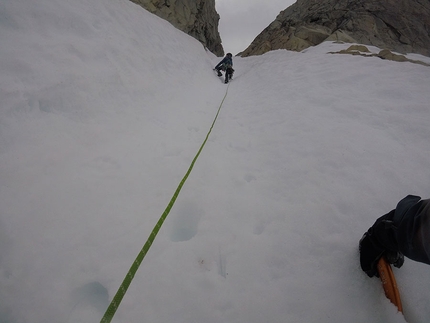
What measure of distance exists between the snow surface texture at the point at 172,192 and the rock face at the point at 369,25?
44.6 feet

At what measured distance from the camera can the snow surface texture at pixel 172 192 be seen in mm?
1334

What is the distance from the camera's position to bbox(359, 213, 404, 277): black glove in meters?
1.27

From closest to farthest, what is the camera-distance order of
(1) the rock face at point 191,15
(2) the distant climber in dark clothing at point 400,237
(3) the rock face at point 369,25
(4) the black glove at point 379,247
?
(2) the distant climber in dark clothing at point 400,237 < (4) the black glove at point 379,247 < (1) the rock face at point 191,15 < (3) the rock face at point 369,25

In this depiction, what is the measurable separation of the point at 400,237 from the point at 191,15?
20.9m

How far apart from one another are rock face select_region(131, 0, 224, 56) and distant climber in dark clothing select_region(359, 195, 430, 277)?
1378 cm

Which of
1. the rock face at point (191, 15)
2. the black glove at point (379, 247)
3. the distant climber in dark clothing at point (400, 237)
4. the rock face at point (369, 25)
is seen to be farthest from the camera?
the rock face at point (369, 25)

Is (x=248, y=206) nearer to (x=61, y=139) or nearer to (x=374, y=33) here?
(x=61, y=139)

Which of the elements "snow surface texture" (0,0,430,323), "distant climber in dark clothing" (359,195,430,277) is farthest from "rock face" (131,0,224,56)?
"distant climber in dark clothing" (359,195,430,277)

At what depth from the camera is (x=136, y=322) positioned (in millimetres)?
1223

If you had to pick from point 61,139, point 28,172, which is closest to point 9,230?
point 28,172

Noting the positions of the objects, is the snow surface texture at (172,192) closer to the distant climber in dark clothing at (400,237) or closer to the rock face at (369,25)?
the distant climber in dark clothing at (400,237)

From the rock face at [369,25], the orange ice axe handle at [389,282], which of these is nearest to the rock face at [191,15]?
the rock face at [369,25]

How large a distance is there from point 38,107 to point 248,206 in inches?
105

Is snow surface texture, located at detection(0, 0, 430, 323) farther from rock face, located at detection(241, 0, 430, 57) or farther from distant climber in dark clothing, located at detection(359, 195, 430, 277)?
rock face, located at detection(241, 0, 430, 57)
